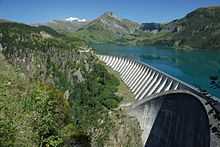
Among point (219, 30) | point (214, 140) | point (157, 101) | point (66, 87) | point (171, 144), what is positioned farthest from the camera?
point (219, 30)

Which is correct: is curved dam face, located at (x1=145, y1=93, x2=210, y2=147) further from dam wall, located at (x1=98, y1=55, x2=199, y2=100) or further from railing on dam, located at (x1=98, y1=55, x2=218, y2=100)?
dam wall, located at (x1=98, y1=55, x2=199, y2=100)

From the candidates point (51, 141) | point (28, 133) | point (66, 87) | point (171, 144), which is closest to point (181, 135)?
point (171, 144)

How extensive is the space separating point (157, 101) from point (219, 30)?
540 ft

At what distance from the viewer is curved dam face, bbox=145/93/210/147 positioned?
23123 mm

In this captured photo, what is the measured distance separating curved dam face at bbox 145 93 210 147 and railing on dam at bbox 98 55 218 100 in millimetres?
1621

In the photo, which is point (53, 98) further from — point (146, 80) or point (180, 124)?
point (146, 80)

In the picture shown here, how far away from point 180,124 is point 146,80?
27.8 meters

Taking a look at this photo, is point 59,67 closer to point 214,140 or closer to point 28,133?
point 214,140

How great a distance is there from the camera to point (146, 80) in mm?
55000

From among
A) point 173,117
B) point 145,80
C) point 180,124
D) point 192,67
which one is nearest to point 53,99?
point 180,124

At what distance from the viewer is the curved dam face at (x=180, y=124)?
23.1m

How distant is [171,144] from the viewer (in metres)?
28.2

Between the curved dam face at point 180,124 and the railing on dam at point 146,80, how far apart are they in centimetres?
162

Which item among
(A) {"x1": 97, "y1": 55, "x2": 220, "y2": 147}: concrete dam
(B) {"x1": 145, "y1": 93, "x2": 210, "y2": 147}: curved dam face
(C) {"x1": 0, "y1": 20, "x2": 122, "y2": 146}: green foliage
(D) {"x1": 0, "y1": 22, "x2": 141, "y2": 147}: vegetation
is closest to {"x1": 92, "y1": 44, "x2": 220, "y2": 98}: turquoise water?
(A) {"x1": 97, "y1": 55, "x2": 220, "y2": 147}: concrete dam
